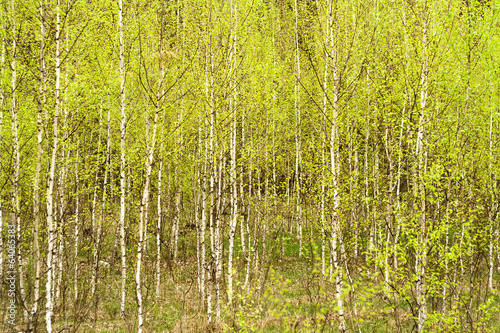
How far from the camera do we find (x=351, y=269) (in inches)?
573

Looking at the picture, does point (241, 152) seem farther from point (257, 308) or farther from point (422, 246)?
point (422, 246)

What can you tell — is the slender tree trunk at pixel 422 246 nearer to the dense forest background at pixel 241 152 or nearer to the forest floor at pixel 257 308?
the dense forest background at pixel 241 152

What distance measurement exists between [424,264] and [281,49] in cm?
1669

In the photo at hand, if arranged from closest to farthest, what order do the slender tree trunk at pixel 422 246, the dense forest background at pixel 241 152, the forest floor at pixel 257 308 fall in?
the slender tree trunk at pixel 422 246
the dense forest background at pixel 241 152
the forest floor at pixel 257 308

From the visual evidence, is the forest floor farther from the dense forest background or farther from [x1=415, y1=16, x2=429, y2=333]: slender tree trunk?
[x1=415, y1=16, x2=429, y2=333]: slender tree trunk

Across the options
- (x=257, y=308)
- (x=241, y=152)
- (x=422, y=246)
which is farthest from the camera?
(x=241, y=152)

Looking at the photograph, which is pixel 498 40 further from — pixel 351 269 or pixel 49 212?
pixel 49 212

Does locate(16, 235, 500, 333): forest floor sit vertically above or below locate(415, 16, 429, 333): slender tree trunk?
below

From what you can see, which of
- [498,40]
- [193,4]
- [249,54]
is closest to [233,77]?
[193,4]

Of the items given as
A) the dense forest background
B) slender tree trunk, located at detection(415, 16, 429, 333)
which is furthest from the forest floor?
slender tree trunk, located at detection(415, 16, 429, 333)

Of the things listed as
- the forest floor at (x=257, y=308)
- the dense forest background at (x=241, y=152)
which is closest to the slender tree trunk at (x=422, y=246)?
the dense forest background at (x=241, y=152)

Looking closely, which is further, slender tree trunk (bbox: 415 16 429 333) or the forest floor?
the forest floor

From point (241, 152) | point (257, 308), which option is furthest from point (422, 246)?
point (241, 152)

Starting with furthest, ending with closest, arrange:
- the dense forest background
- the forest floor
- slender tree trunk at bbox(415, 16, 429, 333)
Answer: the forest floor
the dense forest background
slender tree trunk at bbox(415, 16, 429, 333)
